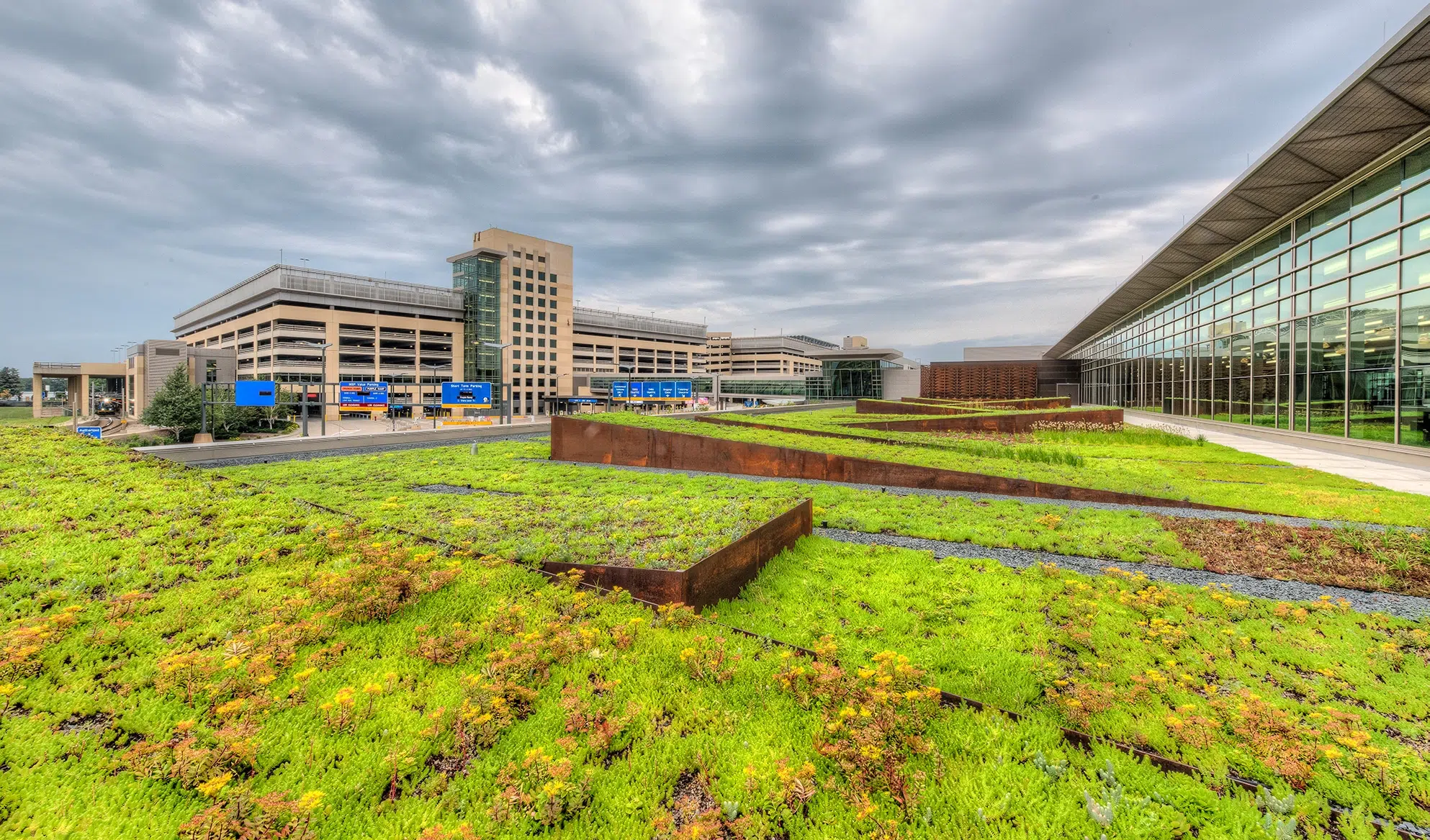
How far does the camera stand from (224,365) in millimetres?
53969

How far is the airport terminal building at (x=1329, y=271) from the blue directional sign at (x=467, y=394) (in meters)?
52.5

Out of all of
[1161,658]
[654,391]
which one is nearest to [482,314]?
[654,391]

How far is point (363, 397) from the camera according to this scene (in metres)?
53.9

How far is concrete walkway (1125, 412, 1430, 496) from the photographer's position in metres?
15.1

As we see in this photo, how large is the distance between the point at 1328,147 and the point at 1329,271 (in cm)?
611

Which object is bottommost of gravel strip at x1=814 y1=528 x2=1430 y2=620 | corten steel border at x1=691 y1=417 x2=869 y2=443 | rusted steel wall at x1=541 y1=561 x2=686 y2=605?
gravel strip at x1=814 y1=528 x2=1430 y2=620

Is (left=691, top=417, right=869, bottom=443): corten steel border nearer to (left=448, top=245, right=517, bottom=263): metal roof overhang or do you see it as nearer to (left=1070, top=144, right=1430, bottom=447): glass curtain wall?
(left=1070, top=144, right=1430, bottom=447): glass curtain wall

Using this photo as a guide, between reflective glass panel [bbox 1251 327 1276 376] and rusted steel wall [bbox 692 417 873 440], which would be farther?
reflective glass panel [bbox 1251 327 1276 376]

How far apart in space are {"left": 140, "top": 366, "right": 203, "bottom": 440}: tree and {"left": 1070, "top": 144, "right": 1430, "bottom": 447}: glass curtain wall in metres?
61.2

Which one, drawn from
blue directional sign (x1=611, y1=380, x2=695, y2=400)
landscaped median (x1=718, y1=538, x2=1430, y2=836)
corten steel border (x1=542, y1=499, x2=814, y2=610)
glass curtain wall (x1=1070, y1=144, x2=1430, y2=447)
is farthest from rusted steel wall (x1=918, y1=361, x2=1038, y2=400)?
corten steel border (x1=542, y1=499, x2=814, y2=610)

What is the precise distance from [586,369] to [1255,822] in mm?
103029

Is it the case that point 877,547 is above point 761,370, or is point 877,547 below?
below

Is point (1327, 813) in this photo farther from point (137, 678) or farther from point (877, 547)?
point (137, 678)

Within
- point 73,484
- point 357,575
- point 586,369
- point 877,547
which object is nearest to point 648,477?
point 877,547
